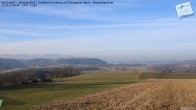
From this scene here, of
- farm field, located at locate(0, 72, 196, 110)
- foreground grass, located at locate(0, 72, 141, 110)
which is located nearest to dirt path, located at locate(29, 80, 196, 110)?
farm field, located at locate(0, 72, 196, 110)

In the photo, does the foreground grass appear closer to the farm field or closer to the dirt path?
the farm field

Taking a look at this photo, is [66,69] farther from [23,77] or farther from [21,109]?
[21,109]

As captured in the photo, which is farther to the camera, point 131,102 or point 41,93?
point 41,93

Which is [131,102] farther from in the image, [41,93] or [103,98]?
[41,93]

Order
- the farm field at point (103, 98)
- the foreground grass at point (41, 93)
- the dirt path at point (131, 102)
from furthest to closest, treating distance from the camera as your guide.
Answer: the foreground grass at point (41, 93), the farm field at point (103, 98), the dirt path at point (131, 102)

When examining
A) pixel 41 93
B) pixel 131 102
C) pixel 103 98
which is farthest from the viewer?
pixel 41 93

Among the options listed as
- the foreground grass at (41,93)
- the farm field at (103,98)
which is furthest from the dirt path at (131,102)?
the foreground grass at (41,93)

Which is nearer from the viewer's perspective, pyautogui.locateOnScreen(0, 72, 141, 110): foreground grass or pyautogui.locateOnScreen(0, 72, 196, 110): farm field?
pyautogui.locateOnScreen(0, 72, 196, 110): farm field

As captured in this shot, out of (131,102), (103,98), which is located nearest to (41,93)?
(103,98)

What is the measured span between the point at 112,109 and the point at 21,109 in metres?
6.65

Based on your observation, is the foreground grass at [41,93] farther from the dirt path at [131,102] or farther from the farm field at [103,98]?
the dirt path at [131,102]

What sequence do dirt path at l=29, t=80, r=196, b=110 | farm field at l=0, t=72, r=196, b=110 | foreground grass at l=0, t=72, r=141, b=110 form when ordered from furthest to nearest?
foreground grass at l=0, t=72, r=141, b=110 → farm field at l=0, t=72, r=196, b=110 → dirt path at l=29, t=80, r=196, b=110

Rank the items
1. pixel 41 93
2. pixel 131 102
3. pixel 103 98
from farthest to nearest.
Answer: pixel 41 93
pixel 103 98
pixel 131 102

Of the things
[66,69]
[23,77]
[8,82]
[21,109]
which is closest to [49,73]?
[66,69]
